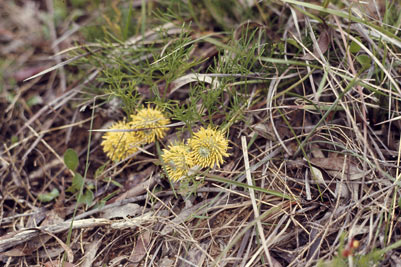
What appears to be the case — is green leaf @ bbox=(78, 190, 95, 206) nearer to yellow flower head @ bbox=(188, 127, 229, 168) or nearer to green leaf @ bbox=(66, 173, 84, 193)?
green leaf @ bbox=(66, 173, 84, 193)

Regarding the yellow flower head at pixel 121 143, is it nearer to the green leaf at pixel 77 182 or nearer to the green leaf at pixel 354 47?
the green leaf at pixel 77 182

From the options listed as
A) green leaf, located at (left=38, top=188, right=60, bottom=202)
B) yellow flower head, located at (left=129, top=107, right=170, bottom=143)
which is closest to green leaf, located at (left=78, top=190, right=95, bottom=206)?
green leaf, located at (left=38, top=188, right=60, bottom=202)

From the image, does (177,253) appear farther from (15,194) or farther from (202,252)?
(15,194)

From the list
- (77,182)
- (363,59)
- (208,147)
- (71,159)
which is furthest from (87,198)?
(363,59)

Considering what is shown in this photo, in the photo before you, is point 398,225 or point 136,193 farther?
point 136,193

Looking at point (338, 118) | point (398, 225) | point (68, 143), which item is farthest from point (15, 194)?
point (398, 225)

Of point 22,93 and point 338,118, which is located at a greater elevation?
point 22,93
